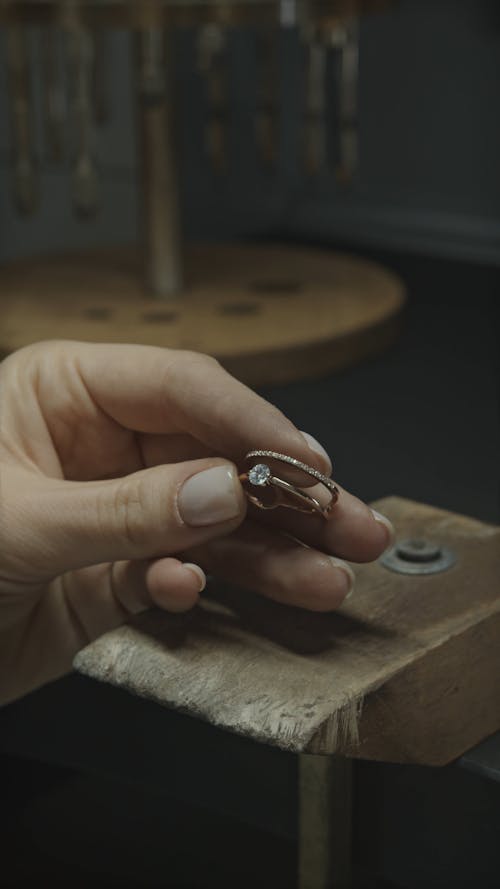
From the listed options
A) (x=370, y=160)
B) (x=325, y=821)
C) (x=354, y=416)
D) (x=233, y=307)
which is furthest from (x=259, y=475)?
(x=370, y=160)

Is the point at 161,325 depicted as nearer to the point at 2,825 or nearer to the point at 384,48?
the point at 2,825

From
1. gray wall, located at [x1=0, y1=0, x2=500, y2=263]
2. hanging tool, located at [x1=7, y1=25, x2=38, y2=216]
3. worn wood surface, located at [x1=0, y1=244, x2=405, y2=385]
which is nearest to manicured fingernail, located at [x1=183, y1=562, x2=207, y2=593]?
worn wood surface, located at [x1=0, y1=244, x2=405, y2=385]

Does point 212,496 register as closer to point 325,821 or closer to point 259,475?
point 259,475

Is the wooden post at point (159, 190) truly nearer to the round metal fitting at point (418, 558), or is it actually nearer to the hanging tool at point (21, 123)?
the hanging tool at point (21, 123)

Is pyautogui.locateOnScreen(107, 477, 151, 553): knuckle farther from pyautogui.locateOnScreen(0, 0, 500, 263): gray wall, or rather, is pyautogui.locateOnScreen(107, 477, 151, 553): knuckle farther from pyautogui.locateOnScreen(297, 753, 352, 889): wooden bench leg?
pyautogui.locateOnScreen(0, 0, 500, 263): gray wall

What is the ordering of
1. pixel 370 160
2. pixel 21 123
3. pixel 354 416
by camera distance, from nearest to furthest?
1. pixel 354 416
2. pixel 21 123
3. pixel 370 160

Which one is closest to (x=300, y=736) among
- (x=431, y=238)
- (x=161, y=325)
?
(x=161, y=325)
